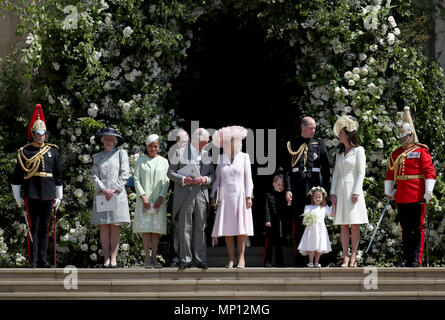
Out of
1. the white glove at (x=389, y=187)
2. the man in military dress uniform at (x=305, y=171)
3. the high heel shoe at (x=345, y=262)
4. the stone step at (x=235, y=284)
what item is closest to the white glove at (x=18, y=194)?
the stone step at (x=235, y=284)

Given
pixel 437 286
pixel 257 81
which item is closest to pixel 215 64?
pixel 257 81

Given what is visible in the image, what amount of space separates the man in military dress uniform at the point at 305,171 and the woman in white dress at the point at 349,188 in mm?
189

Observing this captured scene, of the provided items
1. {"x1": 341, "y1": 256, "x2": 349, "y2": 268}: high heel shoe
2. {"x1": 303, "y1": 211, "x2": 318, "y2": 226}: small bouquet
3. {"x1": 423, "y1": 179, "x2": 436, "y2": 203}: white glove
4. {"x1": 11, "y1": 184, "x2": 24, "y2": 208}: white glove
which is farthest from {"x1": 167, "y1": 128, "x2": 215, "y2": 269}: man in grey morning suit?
{"x1": 423, "y1": 179, "x2": 436, "y2": 203}: white glove

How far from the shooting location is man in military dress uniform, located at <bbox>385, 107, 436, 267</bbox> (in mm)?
9781

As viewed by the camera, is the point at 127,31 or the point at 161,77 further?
the point at 161,77

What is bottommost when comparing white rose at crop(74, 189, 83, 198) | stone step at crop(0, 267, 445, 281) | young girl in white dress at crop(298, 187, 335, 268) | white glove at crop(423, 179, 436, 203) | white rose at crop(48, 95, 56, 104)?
stone step at crop(0, 267, 445, 281)

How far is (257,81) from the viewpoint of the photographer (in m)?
14.5

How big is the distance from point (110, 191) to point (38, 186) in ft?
2.70

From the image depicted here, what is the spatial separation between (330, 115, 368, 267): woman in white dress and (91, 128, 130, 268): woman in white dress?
2400 mm

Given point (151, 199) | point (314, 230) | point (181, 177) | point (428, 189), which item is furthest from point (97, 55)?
point (428, 189)

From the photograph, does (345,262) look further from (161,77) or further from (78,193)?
(161,77)

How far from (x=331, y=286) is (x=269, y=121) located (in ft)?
17.2

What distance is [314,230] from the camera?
9.99 m

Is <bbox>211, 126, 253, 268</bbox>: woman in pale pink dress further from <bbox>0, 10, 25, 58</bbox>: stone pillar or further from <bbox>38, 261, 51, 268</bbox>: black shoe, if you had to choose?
<bbox>0, 10, 25, 58</bbox>: stone pillar
